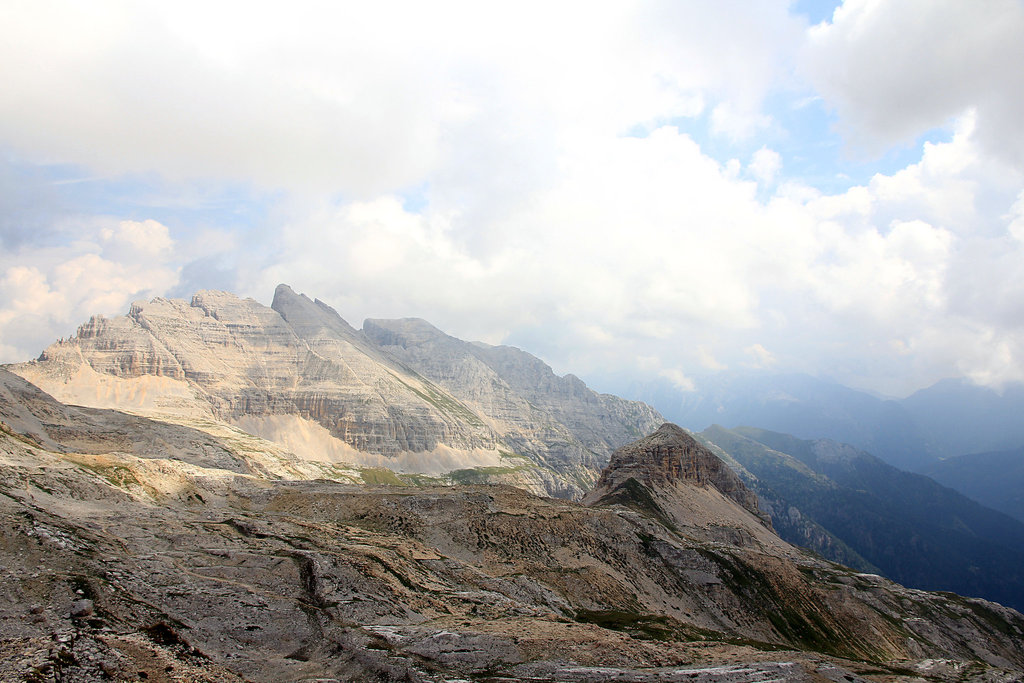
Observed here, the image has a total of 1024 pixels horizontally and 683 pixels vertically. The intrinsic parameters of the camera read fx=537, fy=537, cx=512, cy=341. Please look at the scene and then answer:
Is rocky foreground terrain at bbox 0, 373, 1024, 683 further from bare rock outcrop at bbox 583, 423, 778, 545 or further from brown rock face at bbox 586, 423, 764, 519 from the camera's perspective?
brown rock face at bbox 586, 423, 764, 519

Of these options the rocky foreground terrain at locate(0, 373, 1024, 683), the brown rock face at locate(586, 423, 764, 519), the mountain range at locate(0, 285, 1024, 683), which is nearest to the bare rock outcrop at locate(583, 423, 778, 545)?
the brown rock face at locate(586, 423, 764, 519)

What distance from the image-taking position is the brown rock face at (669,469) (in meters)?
142

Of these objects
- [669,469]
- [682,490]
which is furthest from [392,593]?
[669,469]

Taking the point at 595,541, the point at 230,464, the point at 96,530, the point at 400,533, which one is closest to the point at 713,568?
the point at 595,541

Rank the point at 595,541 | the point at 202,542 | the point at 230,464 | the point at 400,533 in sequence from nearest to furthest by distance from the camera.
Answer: the point at 202,542 < the point at 400,533 < the point at 595,541 < the point at 230,464

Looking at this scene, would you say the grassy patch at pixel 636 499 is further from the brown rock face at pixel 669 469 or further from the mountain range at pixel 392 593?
the mountain range at pixel 392 593

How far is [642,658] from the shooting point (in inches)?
1331

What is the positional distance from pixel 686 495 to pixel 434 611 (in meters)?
112

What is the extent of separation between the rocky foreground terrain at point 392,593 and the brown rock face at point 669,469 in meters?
43.2

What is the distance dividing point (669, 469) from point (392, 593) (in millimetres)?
118357

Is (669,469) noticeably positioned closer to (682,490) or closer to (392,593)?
(682,490)

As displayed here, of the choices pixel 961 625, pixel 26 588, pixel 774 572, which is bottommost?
pixel 961 625

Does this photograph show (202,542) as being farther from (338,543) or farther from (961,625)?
(961,625)

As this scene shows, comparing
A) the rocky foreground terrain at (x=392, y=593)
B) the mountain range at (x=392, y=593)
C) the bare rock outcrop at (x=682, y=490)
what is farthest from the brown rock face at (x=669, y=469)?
the mountain range at (x=392, y=593)
